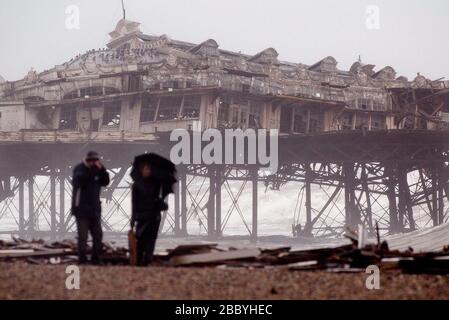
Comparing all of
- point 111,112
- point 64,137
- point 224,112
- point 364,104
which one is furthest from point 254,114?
point 64,137

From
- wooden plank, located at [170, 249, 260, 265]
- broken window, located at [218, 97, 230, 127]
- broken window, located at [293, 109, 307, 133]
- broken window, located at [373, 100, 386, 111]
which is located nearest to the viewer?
wooden plank, located at [170, 249, 260, 265]

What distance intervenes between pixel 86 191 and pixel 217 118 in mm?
26846

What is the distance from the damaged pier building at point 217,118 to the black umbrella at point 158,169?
2269 cm

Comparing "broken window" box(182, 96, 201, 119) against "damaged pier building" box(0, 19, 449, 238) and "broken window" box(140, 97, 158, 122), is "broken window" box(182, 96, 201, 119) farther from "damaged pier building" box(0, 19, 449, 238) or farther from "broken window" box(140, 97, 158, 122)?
"broken window" box(140, 97, 158, 122)

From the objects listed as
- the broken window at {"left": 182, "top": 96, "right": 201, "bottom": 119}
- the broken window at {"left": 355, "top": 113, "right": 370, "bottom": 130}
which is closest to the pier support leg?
the broken window at {"left": 182, "top": 96, "right": 201, "bottom": 119}

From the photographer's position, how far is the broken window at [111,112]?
133 ft

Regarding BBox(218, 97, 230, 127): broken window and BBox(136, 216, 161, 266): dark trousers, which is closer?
BBox(136, 216, 161, 266): dark trousers

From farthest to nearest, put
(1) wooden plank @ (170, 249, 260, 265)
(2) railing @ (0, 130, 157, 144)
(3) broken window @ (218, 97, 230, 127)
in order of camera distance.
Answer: (3) broken window @ (218, 97, 230, 127)
(2) railing @ (0, 130, 157, 144)
(1) wooden plank @ (170, 249, 260, 265)

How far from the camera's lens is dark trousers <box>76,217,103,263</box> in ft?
39.8

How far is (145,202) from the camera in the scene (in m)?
12.1

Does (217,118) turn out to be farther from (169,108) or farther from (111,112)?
(111,112)

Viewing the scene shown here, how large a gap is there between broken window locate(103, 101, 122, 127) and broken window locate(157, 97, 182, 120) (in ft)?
8.30
